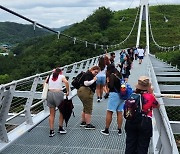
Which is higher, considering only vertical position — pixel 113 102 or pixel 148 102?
pixel 148 102

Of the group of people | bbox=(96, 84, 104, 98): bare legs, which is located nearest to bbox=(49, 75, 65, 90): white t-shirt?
the group of people

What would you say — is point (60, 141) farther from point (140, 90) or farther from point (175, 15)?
point (175, 15)

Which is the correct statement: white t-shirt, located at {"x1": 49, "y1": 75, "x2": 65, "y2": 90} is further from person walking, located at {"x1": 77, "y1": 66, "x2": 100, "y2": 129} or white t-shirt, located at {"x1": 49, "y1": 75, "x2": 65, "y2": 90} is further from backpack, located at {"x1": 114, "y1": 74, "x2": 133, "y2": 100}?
backpack, located at {"x1": 114, "y1": 74, "x2": 133, "y2": 100}

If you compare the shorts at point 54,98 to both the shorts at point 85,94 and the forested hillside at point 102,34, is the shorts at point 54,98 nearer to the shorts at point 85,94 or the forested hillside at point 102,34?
the shorts at point 85,94

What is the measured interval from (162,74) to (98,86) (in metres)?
10.4

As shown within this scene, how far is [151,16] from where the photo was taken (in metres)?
92.0

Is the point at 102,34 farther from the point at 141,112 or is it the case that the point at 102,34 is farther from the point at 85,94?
the point at 141,112

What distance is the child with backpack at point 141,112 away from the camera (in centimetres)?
400

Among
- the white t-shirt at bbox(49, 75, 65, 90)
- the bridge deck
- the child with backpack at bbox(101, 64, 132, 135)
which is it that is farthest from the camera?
the white t-shirt at bbox(49, 75, 65, 90)

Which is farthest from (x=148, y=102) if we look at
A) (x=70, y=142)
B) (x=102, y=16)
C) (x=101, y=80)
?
(x=102, y=16)

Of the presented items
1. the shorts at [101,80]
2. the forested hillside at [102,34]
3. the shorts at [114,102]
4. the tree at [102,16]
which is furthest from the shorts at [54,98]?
the tree at [102,16]

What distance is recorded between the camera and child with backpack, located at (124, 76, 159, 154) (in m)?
4.00

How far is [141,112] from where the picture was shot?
4.02 meters

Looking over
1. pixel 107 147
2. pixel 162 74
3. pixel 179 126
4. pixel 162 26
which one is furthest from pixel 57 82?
pixel 162 26
